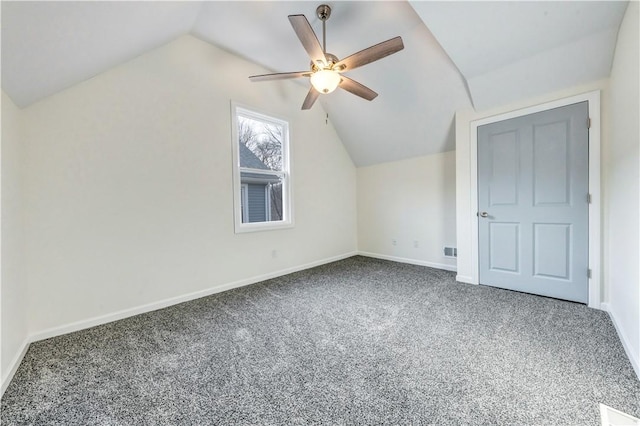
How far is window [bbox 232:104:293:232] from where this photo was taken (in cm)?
322

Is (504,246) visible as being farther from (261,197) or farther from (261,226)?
(261,197)

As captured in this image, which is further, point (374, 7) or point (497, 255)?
point (497, 255)

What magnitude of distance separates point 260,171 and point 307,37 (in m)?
1.85

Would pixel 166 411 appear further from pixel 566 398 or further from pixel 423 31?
pixel 423 31

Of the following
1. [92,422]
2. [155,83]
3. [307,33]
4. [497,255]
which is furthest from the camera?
[497,255]

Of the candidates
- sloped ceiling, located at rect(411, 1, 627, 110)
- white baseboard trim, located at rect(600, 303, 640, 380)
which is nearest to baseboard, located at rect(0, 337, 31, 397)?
white baseboard trim, located at rect(600, 303, 640, 380)

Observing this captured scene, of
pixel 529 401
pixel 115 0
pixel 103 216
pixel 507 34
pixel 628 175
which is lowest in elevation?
pixel 529 401

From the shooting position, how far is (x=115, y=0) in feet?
4.96

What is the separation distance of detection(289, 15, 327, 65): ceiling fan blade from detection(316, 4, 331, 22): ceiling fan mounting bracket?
0.52 m

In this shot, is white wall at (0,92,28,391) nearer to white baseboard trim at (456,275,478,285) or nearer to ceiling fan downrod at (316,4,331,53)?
ceiling fan downrod at (316,4,331,53)

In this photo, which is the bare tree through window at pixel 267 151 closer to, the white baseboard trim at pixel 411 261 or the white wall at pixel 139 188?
the white wall at pixel 139 188

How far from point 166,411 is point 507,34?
3.66 meters

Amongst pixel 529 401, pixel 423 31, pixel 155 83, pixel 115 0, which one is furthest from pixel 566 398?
pixel 155 83

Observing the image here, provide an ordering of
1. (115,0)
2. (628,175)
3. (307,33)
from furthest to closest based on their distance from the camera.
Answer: (307,33) → (628,175) → (115,0)
